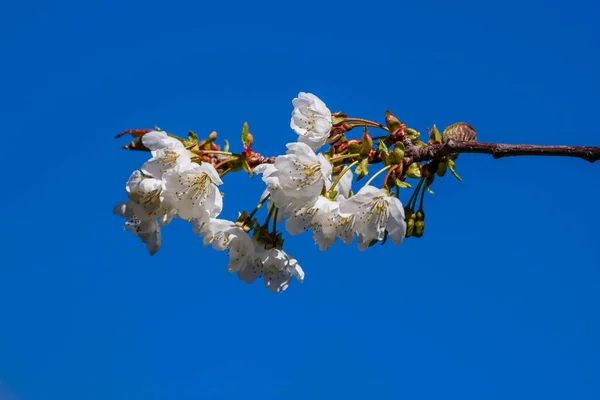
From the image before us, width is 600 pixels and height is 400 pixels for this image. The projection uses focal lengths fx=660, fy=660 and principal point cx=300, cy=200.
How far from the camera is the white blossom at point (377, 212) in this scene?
7.66 feet

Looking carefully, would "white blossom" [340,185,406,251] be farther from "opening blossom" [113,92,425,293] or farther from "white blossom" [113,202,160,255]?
"white blossom" [113,202,160,255]

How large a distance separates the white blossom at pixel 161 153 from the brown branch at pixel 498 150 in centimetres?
85

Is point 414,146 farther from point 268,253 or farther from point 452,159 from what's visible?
point 268,253

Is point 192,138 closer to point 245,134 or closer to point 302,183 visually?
point 245,134

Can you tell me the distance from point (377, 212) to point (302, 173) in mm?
302

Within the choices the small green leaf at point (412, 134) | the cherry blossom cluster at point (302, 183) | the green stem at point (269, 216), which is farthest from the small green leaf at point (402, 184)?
the green stem at point (269, 216)

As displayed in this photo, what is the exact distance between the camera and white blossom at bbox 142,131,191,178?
2447mm

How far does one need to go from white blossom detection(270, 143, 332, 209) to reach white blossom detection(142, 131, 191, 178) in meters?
0.37

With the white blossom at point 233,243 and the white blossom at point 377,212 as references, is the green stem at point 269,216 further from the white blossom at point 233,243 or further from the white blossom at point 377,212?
the white blossom at point 377,212

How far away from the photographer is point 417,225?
2475 millimetres

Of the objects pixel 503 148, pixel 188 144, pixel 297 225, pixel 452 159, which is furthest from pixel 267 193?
pixel 503 148

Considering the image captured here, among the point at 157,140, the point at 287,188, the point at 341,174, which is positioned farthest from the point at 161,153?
the point at 341,174

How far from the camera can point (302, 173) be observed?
A: 2.37 meters

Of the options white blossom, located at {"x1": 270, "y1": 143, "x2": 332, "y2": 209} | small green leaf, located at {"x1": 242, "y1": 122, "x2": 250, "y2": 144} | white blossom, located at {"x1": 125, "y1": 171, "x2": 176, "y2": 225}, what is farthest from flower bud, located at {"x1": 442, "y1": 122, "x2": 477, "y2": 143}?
white blossom, located at {"x1": 125, "y1": 171, "x2": 176, "y2": 225}
